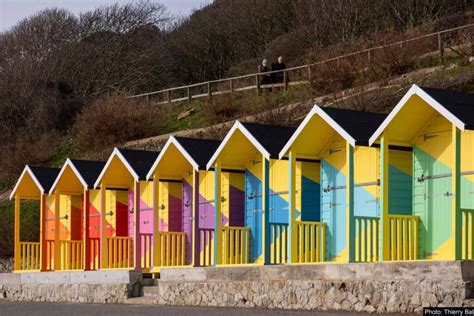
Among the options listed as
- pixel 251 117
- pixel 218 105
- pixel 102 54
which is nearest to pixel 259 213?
pixel 251 117

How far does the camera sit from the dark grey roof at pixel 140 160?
2519cm

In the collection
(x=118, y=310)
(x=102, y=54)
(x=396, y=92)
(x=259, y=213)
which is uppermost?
(x=102, y=54)

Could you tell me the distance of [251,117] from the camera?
38531 millimetres

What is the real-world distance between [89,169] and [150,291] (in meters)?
5.67

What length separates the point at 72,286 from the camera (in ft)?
85.1

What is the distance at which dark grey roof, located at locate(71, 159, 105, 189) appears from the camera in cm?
2722

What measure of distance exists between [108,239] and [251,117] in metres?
12.9

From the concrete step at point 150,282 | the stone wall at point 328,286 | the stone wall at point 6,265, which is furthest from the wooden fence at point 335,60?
the stone wall at point 328,286

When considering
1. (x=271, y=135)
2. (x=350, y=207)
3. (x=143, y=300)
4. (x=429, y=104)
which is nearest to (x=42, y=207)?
(x=143, y=300)

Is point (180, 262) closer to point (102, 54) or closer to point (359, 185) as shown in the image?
point (359, 185)

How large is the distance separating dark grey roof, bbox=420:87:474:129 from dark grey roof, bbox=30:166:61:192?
14.5 m

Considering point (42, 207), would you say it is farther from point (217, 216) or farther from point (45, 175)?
point (217, 216)

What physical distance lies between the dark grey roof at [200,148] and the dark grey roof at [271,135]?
6.02 feet

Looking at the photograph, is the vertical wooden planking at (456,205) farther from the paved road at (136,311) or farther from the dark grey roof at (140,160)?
the dark grey roof at (140,160)
